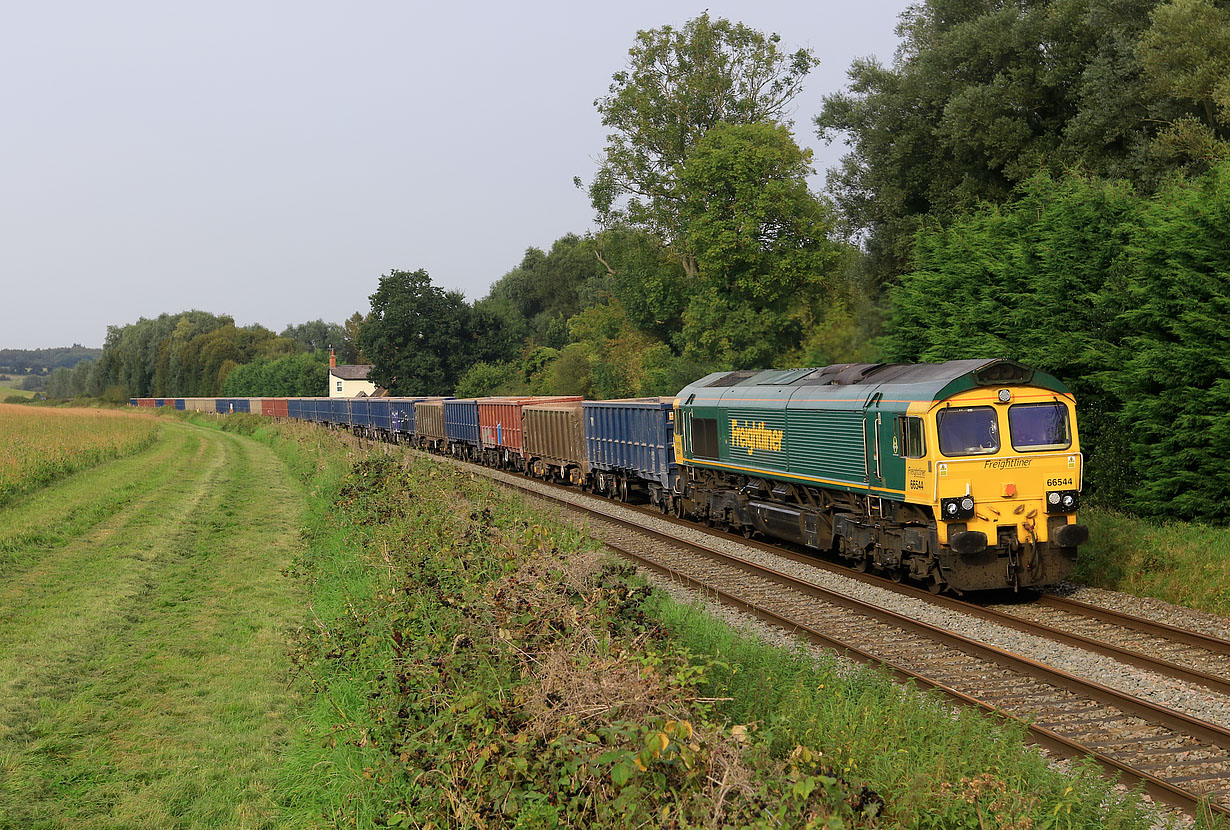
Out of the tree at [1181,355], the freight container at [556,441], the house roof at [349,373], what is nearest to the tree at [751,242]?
Answer: the freight container at [556,441]

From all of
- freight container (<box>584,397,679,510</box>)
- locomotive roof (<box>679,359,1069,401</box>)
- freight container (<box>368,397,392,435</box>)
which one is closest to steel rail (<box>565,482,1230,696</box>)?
locomotive roof (<box>679,359,1069,401</box>)

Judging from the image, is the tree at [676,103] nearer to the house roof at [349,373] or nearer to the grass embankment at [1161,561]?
the grass embankment at [1161,561]

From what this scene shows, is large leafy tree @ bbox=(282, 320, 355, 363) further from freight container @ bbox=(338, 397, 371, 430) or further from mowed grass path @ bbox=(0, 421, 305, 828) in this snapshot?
mowed grass path @ bbox=(0, 421, 305, 828)

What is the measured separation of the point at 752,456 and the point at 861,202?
57.2 ft

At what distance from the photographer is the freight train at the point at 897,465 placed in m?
14.1

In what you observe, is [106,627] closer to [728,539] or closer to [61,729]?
[61,729]

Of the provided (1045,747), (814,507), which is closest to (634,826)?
(1045,747)

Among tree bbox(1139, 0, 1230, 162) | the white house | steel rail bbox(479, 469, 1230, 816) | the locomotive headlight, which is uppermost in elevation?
tree bbox(1139, 0, 1230, 162)

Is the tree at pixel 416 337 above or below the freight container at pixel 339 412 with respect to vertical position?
above

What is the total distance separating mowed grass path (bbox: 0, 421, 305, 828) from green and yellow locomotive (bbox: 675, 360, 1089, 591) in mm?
8772

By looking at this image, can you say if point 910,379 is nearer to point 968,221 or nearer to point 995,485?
point 995,485

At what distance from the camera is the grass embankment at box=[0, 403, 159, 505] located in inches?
1075

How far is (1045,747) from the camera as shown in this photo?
861 centimetres

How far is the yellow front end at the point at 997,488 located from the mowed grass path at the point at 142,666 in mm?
8926
